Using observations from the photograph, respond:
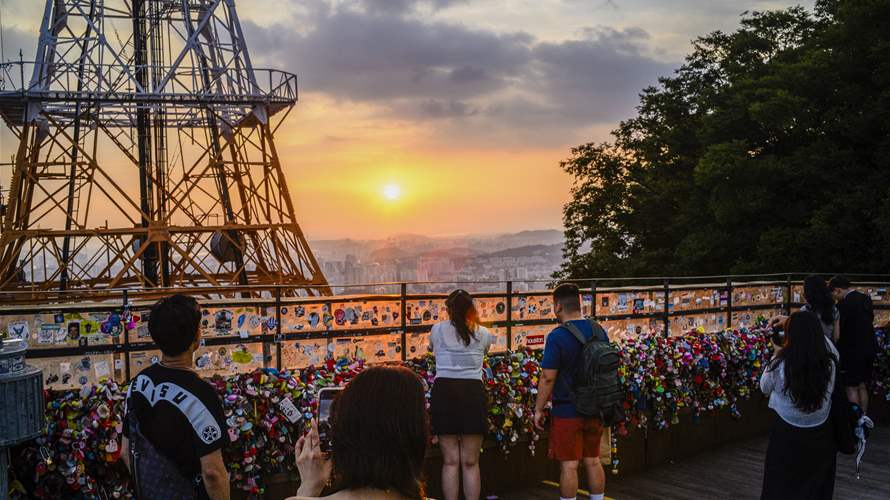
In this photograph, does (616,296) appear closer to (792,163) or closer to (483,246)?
(792,163)

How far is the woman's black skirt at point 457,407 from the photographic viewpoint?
6.37m

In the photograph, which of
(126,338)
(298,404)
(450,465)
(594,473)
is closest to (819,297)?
(594,473)

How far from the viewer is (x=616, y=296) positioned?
37.0ft

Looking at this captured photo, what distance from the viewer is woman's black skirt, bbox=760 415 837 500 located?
18.4ft

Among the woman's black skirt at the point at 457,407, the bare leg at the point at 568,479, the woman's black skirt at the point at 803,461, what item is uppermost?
the woman's black skirt at the point at 457,407

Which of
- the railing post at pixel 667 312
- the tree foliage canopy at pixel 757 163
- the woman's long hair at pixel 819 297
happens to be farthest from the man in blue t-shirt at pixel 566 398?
the tree foliage canopy at pixel 757 163

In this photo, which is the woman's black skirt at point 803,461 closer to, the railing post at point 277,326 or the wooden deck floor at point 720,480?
the wooden deck floor at point 720,480

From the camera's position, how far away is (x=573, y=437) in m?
6.29

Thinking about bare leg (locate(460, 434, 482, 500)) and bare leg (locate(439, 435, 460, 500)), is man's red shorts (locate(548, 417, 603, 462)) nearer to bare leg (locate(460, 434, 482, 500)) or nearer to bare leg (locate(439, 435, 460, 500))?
bare leg (locate(460, 434, 482, 500))

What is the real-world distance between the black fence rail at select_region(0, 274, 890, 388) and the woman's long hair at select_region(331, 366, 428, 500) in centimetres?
549

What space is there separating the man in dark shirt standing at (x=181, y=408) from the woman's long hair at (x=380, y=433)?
5.15ft

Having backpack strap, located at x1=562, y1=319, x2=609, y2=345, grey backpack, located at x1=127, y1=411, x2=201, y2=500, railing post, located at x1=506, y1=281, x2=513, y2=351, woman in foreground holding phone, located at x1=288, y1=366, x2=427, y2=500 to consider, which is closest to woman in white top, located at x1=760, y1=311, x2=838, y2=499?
backpack strap, located at x1=562, y1=319, x2=609, y2=345

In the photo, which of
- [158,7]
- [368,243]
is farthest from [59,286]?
[368,243]

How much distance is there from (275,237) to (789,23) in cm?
2483
